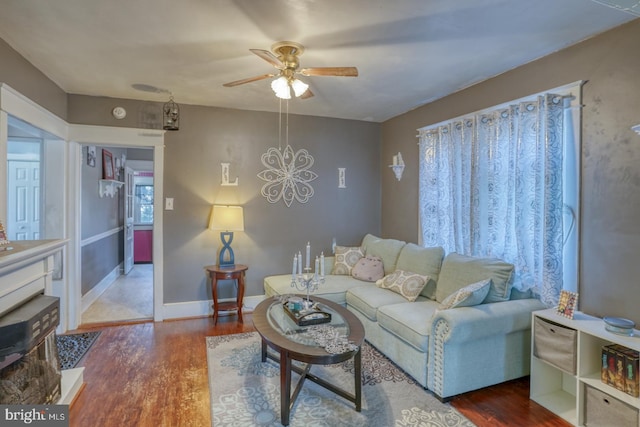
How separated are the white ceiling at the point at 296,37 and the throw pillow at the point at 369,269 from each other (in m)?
1.96

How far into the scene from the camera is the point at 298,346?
208cm

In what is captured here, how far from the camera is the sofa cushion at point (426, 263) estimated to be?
3.30m

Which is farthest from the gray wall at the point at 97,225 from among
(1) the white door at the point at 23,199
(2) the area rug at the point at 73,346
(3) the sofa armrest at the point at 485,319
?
(3) the sofa armrest at the point at 485,319

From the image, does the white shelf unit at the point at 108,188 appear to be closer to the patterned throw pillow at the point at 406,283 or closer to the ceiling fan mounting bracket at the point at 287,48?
the ceiling fan mounting bracket at the point at 287,48

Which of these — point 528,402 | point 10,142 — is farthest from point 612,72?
point 10,142

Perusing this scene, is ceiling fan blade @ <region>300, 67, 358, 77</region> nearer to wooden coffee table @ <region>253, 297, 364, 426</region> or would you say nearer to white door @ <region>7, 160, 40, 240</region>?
wooden coffee table @ <region>253, 297, 364, 426</region>

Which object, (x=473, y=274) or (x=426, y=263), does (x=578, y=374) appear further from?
(x=426, y=263)

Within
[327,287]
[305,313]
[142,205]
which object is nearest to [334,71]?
[305,313]

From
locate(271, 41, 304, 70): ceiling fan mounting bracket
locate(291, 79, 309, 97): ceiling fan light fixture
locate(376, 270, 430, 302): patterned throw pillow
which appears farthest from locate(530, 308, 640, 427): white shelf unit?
locate(271, 41, 304, 70): ceiling fan mounting bracket

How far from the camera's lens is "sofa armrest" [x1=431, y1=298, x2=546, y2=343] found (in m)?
2.30

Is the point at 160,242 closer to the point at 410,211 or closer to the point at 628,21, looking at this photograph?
the point at 410,211

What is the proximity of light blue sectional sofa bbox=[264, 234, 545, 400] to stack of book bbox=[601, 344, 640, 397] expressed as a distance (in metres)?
0.55

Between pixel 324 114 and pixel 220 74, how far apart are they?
172 cm

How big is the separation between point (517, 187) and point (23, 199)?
217 inches
